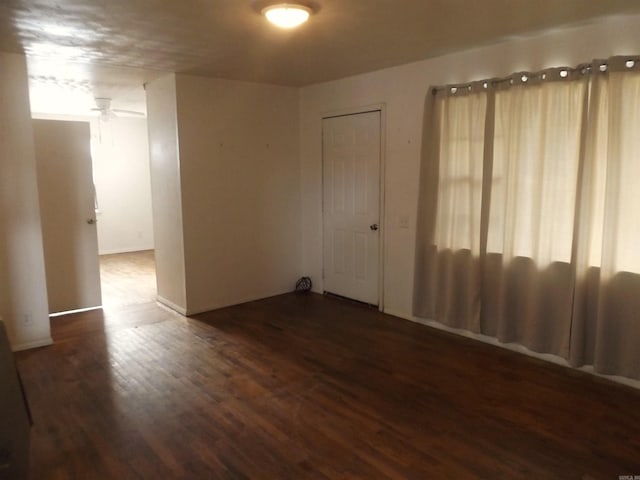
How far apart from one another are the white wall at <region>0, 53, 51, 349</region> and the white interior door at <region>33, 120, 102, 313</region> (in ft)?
3.51

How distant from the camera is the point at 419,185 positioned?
4.36m

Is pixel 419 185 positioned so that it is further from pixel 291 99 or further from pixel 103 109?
pixel 103 109

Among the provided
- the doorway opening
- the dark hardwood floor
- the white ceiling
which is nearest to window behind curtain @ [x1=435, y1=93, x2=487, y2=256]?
the white ceiling

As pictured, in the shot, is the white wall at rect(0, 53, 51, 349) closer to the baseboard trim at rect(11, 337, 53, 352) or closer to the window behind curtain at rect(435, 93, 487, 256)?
the baseboard trim at rect(11, 337, 53, 352)

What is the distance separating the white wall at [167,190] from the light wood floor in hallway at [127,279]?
1.91 feet

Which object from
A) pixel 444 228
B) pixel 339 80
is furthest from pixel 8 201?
pixel 444 228

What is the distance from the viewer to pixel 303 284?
5922 millimetres

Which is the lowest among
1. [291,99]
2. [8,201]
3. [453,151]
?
[8,201]

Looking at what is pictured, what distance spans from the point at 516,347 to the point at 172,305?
142 inches

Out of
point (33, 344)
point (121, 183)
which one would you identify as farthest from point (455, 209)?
point (121, 183)

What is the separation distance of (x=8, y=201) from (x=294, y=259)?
3140 millimetres

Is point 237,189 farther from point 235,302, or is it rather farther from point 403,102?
point 403,102

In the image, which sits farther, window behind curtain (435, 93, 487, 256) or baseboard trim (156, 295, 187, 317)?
baseboard trim (156, 295, 187, 317)

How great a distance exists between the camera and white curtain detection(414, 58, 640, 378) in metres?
3.10
